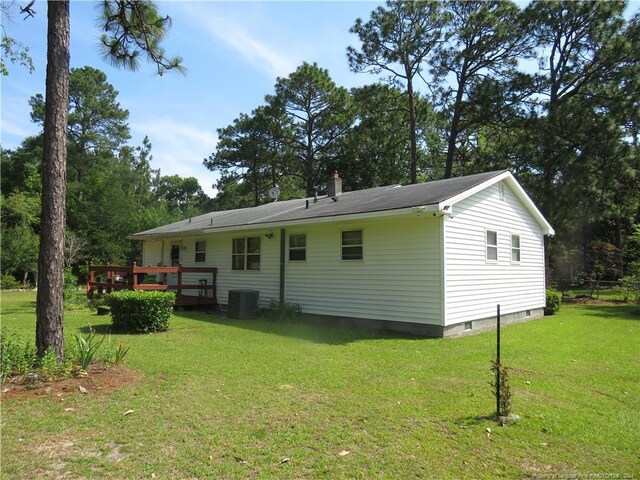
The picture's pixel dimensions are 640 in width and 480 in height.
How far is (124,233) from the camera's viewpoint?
3017cm

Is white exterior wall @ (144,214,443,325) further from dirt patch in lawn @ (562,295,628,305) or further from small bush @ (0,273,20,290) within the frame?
small bush @ (0,273,20,290)

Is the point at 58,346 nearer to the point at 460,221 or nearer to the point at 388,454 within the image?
the point at 388,454

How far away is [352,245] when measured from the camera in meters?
11.4

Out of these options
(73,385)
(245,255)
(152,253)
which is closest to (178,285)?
(245,255)

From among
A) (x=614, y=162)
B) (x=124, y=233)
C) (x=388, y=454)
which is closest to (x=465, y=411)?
(x=388, y=454)

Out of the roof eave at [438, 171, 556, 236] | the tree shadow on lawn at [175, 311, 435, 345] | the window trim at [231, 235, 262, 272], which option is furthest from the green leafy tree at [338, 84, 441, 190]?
the tree shadow on lawn at [175, 311, 435, 345]

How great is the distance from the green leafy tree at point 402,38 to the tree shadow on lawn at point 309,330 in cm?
1668

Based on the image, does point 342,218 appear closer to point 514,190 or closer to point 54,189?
point 514,190

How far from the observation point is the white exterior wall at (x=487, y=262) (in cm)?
1004

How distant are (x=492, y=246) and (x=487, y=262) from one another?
599 millimetres

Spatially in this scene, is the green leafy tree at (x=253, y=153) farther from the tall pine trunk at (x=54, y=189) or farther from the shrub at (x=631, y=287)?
the tall pine trunk at (x=54, y=189)

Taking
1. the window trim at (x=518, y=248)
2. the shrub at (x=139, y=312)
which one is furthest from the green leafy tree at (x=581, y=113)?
the shrub at (x=139, y=312)

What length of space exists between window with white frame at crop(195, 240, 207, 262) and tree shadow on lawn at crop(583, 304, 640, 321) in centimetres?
1401

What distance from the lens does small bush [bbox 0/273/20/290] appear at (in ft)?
75.6
